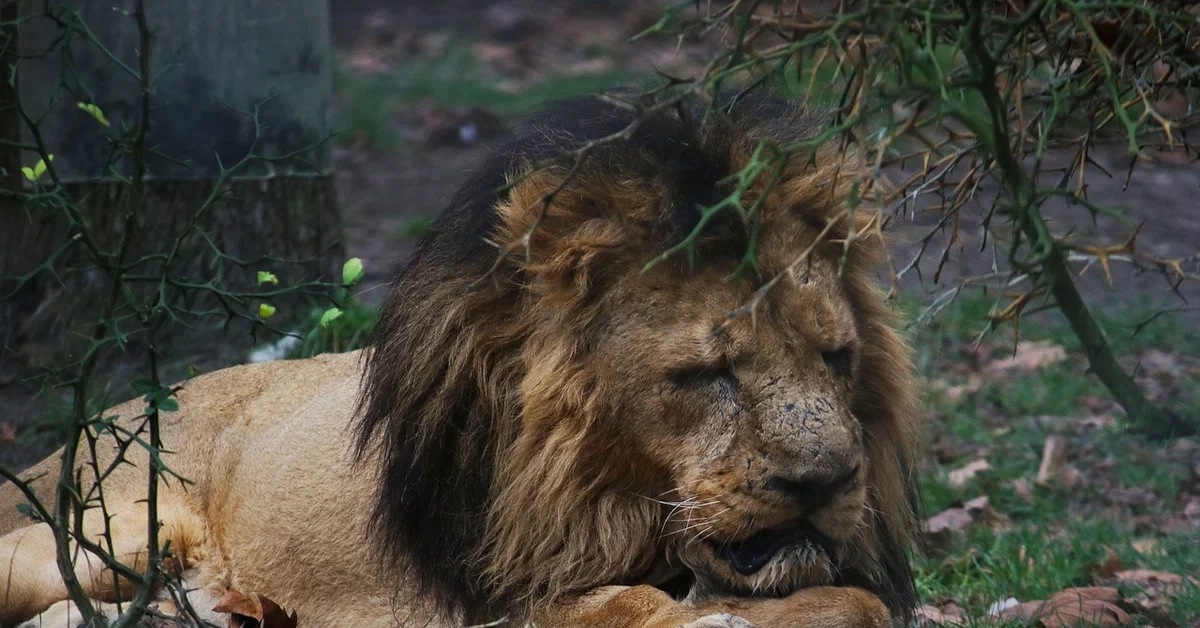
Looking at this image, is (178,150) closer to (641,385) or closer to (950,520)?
(641,385)

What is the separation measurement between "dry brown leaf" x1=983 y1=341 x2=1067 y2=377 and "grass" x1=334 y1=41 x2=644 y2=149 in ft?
20.3

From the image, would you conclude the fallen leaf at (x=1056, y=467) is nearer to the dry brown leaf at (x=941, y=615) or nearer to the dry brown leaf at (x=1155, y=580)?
the dry brown leaf at (x=1155, y=580)

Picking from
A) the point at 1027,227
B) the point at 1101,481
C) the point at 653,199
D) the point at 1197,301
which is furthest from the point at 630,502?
the point at 1197,301

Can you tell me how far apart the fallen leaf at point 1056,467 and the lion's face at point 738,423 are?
2.74 meters

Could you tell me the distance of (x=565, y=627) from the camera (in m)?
3.00

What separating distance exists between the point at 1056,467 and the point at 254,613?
10.8 feet

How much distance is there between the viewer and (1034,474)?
218 inches

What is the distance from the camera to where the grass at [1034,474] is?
14.0ft

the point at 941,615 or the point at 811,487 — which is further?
the point at 941,615

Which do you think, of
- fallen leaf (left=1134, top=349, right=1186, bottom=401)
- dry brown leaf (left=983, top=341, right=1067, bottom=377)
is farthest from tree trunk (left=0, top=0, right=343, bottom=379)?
fallen leaf (left=1134, top=349, right=1186, bottom=401)

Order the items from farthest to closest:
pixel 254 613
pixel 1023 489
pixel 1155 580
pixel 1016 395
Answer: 1. pixel 1016 395
2. pixel 1023 489
3. pixel 1155 580
4. pixel 254 613

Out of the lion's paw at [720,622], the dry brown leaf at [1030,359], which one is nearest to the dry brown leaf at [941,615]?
the lion's paw at [720,622]

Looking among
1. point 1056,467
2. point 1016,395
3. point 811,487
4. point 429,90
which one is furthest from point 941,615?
point 429,90

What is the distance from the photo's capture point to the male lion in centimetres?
284
